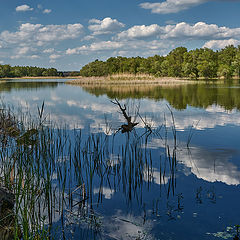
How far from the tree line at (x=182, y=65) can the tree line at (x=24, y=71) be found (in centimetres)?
4818

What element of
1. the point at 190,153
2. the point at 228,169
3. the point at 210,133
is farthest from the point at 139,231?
the point at 210,133

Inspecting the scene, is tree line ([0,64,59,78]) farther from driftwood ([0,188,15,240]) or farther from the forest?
driftwood ([0,188,15,240])

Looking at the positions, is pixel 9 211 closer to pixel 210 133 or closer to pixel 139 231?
pixel 139 231

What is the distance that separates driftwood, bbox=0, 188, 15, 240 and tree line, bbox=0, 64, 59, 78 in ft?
407

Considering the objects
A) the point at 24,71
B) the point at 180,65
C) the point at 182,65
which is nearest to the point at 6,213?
the point at 182,65

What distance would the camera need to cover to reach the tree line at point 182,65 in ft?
211

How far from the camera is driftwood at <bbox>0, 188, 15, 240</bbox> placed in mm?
3312

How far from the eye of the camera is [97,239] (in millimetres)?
3604

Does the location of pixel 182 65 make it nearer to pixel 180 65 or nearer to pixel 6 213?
pixel 180 65

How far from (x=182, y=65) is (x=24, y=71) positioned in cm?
9117

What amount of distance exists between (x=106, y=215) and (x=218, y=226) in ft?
5.48

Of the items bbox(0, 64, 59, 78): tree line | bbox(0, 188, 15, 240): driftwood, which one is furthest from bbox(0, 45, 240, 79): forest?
bbox(0, 188, 15, 240): driftwood

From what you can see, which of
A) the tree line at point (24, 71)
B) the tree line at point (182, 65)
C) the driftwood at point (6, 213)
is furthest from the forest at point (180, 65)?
the driftwood at point (6, 213)

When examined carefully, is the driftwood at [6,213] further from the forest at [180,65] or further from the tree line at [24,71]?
the tree line at [24,71]
